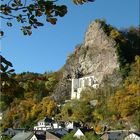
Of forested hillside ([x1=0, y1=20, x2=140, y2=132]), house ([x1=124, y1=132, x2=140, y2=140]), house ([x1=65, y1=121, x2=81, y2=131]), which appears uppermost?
forested hillside ([x1=0, y1=20, x2=140, y2=132])

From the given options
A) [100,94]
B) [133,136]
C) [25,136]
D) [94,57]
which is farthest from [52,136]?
[94,57]

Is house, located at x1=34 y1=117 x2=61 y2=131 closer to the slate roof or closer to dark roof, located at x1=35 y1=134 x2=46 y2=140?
dark roof, located at x1=35 y1=134 x2=46 y2=140

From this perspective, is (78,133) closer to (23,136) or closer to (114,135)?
(114,135)

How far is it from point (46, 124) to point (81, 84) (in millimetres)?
10860

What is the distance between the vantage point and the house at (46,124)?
7350 centimetres

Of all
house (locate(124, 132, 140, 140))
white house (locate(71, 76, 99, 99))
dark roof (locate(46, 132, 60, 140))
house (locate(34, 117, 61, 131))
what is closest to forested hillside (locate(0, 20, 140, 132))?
white house (locate(71, 76, 99, 99))

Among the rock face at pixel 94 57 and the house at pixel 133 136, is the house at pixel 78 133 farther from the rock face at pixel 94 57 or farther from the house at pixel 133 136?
the rock face at pixel 94 57

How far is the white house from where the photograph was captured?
79938mm

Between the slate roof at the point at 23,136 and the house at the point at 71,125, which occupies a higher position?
the house at the point at 71,125

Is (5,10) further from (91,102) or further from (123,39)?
(123,39)

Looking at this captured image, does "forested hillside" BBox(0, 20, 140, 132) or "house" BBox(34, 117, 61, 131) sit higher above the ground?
"forested hillside" BBox(0, 20, 140, 132)

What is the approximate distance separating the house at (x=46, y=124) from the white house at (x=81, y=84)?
731 centimetres

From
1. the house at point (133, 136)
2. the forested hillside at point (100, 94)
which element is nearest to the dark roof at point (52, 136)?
the forested hillside at point (100, 94)

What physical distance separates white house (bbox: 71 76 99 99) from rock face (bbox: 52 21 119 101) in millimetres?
871
